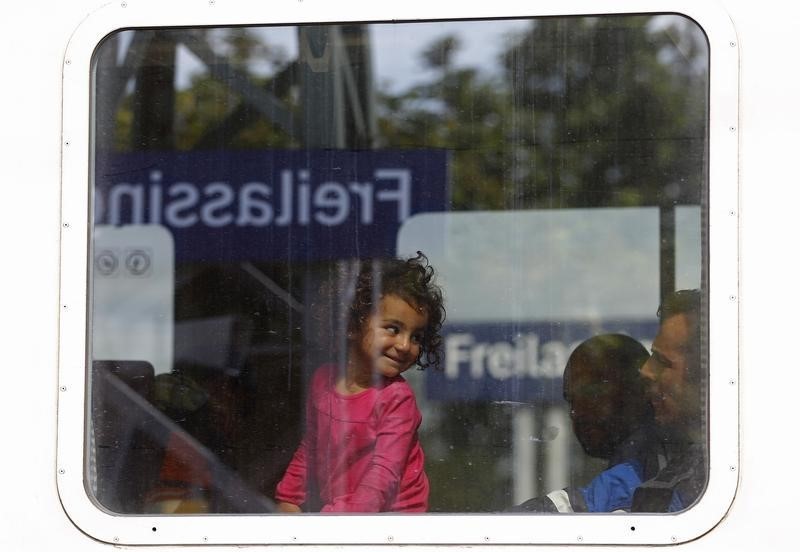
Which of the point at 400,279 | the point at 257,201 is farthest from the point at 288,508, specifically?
the point at 257,201

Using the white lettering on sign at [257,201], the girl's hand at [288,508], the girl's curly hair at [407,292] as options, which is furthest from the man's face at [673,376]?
the girl's hand at [288,508]

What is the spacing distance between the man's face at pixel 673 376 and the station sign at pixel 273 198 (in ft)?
1.52

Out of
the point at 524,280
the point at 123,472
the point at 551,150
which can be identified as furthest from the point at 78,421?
the point at 551,150

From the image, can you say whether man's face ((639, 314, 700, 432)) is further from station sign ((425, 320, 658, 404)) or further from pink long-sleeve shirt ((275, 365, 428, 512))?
pink long-sleeve shirt ((275, 365, 428, 512))

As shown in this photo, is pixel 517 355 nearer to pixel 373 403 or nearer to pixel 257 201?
pixel 373 403

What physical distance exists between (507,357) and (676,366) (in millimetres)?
299

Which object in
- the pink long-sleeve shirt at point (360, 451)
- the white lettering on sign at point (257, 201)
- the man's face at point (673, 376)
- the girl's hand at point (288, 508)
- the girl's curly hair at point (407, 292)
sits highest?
the white lettering on sign at point (257, 201)

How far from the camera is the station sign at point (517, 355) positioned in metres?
1.97

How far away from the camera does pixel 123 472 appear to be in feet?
6.67

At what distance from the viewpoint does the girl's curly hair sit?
6.56 feet

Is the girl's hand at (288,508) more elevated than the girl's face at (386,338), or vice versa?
the girl's face at (386,338)

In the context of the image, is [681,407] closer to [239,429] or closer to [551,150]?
[551,150]

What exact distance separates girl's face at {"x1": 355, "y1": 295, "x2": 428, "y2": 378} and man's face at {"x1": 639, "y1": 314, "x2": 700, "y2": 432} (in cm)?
43

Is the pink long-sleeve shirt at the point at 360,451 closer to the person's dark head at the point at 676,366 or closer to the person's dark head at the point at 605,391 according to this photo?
the person's dark head at the point at 605,391
